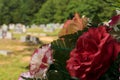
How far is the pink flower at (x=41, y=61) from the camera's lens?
7.15 ft

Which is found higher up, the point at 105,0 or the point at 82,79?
the point at 105,0

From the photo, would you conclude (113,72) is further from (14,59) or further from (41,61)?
(14,59)

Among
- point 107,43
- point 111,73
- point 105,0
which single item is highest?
point 105,0

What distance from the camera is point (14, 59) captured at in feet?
90.3

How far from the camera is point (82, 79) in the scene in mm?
1872

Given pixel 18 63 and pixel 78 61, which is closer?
pixel 78 61

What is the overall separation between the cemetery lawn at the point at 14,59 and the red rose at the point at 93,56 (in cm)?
1399

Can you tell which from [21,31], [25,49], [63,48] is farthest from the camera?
[21,31]

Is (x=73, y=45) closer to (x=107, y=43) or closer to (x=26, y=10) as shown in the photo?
(x=107, y=43)

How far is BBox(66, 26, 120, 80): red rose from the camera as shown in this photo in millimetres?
1839

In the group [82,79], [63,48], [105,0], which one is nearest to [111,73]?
[82,79]

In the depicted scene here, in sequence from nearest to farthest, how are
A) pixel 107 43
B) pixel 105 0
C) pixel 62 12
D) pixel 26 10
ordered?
pixel 107 43 < pixel 105 0 < pixel 62 12 < pixel 26 10

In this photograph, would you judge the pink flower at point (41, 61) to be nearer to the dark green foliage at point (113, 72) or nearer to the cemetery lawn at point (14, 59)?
the dark green foliage at point (113, 72)

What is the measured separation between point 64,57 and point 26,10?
242 ft
